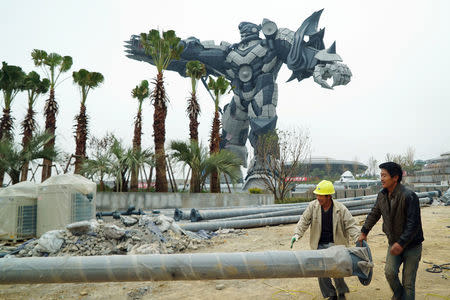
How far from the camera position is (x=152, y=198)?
59.8ft

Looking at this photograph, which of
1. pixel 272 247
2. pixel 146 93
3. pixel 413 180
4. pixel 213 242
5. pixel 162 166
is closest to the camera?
pixel 272 247

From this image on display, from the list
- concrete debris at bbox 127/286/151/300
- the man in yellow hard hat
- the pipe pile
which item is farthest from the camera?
the pipe pile

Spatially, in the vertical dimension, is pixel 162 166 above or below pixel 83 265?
above

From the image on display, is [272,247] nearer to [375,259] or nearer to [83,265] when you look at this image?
[375,259]

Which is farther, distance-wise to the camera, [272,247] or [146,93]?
[146,93]

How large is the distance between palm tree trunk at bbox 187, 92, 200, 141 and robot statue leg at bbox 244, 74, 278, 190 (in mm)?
12502

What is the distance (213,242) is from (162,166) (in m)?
11.4

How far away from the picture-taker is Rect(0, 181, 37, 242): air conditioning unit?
9.12 meters

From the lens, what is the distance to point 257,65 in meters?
35.9

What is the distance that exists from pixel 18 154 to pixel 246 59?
24610 millimetres

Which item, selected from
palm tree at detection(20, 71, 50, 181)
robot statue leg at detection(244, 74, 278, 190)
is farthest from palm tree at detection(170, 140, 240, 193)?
robot statue leg at detection(244, 74, 278, 190)

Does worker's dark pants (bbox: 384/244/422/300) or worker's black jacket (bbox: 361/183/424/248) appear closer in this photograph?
worker's black jacket (bbox: 361/183/424/248)

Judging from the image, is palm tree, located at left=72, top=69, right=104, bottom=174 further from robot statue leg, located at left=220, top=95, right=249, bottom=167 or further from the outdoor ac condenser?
robot statue leg, located at left=220, top=95, right=249, bottom=167

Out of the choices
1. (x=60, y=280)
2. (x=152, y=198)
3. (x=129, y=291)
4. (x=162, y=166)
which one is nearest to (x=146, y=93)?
(x=162, y=166)
